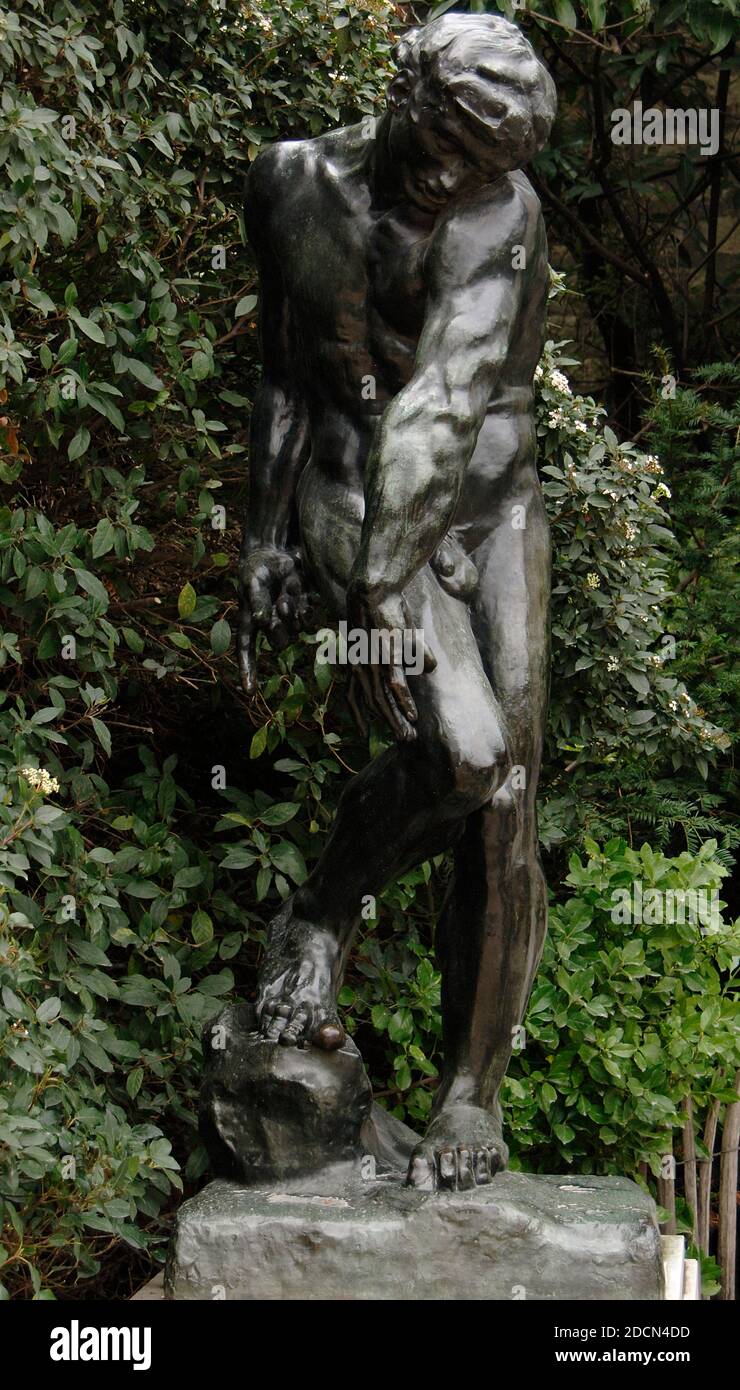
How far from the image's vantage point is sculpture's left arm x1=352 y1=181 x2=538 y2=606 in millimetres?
2963

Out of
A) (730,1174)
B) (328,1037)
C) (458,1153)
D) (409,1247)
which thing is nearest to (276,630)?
(328,1037)

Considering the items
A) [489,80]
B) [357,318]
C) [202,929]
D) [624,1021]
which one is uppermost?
[489,80]

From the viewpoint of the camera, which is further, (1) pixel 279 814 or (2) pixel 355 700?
(1) pixel 279 814

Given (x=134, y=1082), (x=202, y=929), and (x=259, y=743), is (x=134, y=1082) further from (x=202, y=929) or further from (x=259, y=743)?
(x=259, y=743)

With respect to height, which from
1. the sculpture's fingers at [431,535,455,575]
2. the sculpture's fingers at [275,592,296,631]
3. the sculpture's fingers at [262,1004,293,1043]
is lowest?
the sculpture's fingers at [262,1004,293,1043]

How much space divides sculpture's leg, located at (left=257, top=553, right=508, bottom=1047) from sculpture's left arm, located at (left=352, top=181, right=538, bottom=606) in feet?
0.53

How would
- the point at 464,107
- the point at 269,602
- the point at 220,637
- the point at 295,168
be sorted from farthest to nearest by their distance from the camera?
the point at 220,637
the point at 269,602
the point at 295,168
the point at 464,107

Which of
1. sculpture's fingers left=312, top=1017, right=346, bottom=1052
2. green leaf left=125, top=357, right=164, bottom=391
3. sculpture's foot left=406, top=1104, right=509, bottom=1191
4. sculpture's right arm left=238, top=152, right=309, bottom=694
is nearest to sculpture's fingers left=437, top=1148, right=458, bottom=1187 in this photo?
sculpture's foot left=406, top=1104, right=509, bottom=1191

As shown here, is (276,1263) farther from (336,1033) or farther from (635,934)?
(635,934)

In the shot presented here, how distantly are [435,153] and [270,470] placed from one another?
694mm

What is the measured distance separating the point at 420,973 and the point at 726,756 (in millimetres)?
1562

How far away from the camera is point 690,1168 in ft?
14.9

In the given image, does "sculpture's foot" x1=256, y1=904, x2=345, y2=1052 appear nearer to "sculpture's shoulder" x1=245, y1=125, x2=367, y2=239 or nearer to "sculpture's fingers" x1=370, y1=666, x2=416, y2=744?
"sculpture's fingers" x1=370, y1=666, x2=416, y2=744

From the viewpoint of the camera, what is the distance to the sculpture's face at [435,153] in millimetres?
3074
